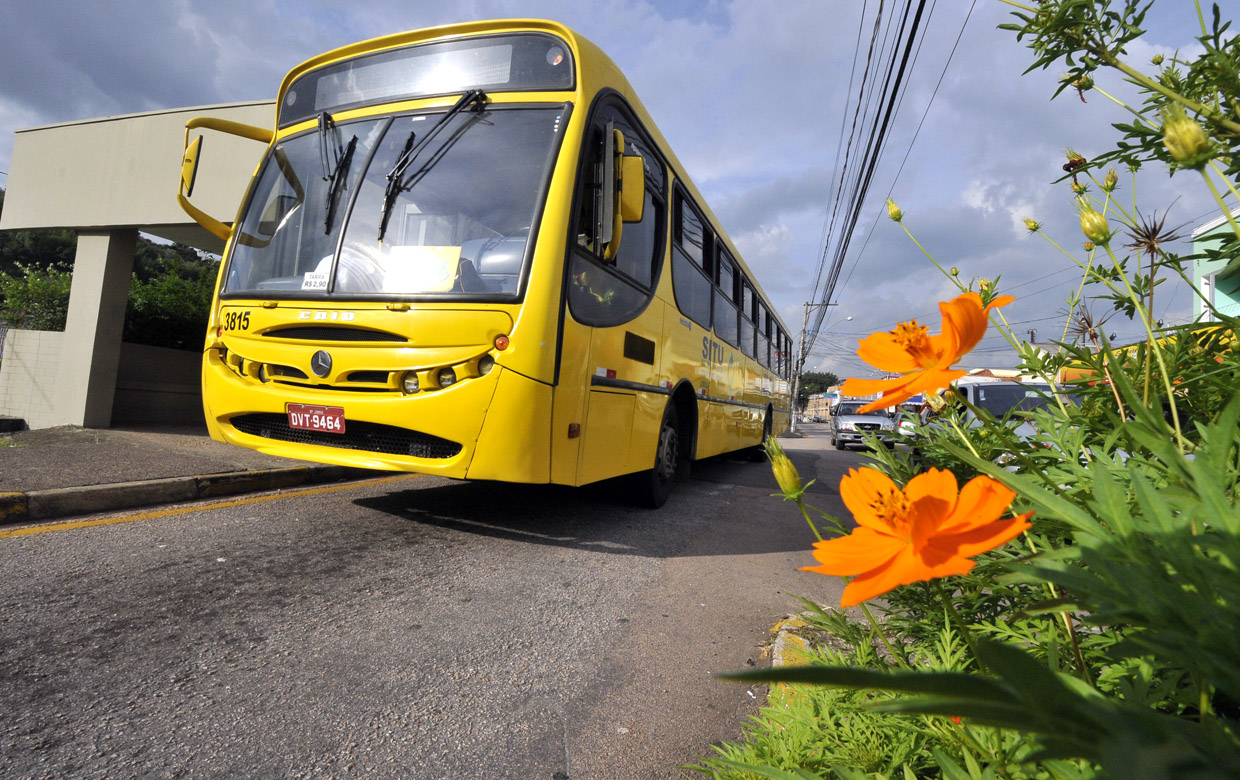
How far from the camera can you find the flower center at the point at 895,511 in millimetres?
625

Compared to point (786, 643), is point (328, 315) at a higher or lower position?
higher

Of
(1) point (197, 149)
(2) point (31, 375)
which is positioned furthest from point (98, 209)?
(1) point (197, 149)

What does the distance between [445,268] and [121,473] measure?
3.11m

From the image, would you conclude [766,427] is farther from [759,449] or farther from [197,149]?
[197,149]

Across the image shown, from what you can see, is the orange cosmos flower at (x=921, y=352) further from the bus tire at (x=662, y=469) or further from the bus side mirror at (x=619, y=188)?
the bus tire at (x=662, y=469)

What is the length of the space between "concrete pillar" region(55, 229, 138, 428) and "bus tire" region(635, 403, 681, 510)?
7.84 meters

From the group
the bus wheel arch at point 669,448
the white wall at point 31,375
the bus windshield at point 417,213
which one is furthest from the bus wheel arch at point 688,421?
the white wall at point 31,375

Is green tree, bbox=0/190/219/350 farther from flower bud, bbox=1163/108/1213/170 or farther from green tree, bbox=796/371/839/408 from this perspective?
green tree, bbox=796/371/839/408

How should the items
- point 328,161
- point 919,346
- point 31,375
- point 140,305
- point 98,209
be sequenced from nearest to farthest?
point 919,346 < point 328,161 < point 98,209 < point 31,375 < point 140,305

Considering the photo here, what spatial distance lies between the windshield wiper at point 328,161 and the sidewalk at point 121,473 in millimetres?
2205

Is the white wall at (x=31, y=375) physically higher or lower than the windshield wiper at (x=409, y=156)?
lower

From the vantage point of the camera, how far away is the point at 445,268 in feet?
12.2

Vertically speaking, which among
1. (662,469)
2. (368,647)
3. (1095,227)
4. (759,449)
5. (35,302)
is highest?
(35,302)

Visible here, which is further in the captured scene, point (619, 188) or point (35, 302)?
point (35, 302)
